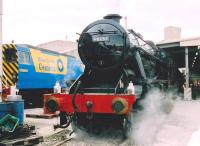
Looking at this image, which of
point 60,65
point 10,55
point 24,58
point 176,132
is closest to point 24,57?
point 24,58

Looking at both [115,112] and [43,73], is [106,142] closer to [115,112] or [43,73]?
[115,112]

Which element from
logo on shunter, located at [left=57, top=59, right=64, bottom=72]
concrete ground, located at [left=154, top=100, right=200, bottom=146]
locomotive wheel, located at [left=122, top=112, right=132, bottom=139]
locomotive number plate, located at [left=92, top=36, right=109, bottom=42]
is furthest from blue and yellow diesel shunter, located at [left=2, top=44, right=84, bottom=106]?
locomotive wheel, located at [left=122, top=112, right=132, bottom=139]

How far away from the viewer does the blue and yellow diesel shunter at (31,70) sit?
45.0ft

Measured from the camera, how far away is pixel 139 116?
7.99 m

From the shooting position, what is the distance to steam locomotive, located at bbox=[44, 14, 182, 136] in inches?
281

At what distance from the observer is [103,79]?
800cm

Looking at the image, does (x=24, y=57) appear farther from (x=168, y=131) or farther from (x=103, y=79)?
(x=168, y=131)

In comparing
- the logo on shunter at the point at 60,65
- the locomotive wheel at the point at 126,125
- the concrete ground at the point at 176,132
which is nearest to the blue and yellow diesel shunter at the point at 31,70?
the logo on shunter at the point at 60,65

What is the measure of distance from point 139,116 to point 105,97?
4.69 feet

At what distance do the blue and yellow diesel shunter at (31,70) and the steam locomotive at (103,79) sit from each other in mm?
5291

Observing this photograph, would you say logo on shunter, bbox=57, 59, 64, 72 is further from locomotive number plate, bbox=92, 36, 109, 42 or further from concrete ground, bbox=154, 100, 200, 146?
locomotive number plate, bbox=92, 36, 109, 42

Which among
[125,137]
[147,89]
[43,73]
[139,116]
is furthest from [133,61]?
[43,73]

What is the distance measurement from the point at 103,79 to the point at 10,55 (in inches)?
282

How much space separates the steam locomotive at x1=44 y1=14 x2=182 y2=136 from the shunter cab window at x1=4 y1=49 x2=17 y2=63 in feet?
21.5
